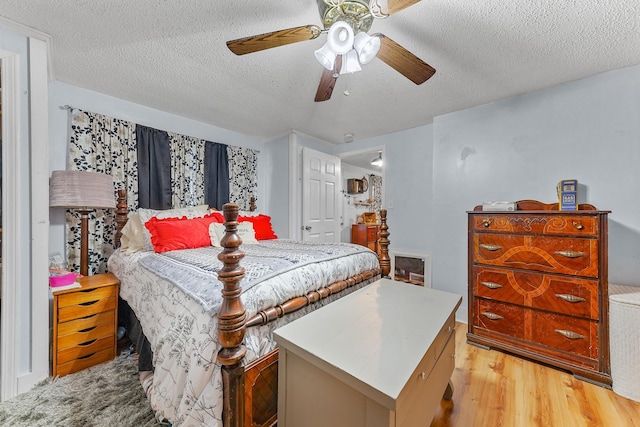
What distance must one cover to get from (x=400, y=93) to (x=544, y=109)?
1320 millimetres

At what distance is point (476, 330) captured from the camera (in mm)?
2205

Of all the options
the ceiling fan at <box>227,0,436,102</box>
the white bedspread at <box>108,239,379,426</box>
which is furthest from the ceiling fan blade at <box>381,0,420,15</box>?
the white bedspread at <box>108,239,379,426</box>

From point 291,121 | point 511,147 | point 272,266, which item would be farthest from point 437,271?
point 291,121

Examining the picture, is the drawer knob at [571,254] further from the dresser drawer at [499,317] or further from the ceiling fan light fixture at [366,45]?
the ceiling fan light fixture at [366,45]

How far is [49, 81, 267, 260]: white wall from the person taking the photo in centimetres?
219

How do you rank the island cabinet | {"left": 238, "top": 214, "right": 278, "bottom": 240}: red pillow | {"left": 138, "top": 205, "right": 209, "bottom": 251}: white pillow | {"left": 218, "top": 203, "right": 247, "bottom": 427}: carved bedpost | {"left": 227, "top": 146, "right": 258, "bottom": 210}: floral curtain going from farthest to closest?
{"left": 227, "top": 146, "right": 258, "bottom": 210}: floral curtain, {"left": 238, "top": 214, "right": 278, "bottom": 240}: red pillow, {"left": 138, "top": 205, "right": 209, "bottom": 251}: white pillow, {"left": 218, "top": 203, "right": 247, "bottom": 427}: carved bedpost, the island cabinet

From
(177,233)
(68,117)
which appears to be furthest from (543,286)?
(68,117)

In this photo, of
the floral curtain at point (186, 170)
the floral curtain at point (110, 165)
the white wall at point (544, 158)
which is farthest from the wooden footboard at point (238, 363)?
the white wall at point (544, 158)

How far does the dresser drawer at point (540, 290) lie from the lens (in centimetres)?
175

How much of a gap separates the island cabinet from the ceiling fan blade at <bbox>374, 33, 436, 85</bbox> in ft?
4.49

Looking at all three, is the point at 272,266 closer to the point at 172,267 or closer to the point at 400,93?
the point at 172,267

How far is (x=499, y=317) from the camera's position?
2.10 meters

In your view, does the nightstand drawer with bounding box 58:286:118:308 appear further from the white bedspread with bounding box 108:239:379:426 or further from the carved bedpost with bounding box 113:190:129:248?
the carved bedpost with bounding box 113:190:129:248

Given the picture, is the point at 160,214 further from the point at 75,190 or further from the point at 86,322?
the point at 86,322
